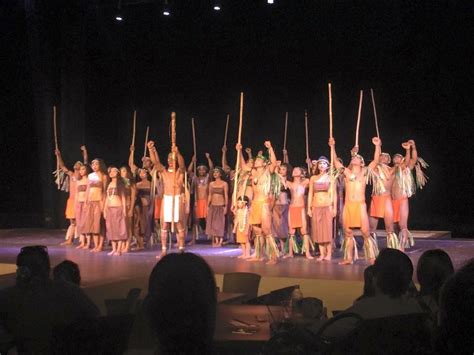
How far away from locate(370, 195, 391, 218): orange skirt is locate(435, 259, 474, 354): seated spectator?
743 centimetres

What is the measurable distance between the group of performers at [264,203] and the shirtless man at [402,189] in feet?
0.04

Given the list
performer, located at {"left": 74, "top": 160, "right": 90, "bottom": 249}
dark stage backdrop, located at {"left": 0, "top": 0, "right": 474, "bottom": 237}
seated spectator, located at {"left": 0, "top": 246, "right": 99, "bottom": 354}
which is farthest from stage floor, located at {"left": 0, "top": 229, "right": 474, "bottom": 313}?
dark stage backdrop, located at {"left": 0, "top": 0, "right": 474, "bottom": 237}

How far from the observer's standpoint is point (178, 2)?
1102 cm

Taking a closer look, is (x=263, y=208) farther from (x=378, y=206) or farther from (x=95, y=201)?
(x=95, y=201)

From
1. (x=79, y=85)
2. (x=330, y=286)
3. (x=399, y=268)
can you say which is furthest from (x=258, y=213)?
(x=399, y=268)

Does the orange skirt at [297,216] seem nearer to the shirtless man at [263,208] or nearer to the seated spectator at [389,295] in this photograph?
the shirtless man at [263,208]

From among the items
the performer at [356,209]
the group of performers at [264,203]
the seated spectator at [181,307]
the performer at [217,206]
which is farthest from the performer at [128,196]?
the seated spectator at [181,307]

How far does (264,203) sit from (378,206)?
4.73 feet

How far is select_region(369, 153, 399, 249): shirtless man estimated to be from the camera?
844cm

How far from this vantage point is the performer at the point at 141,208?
10.0 metres

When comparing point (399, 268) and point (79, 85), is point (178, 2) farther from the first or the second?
point (399, 268)

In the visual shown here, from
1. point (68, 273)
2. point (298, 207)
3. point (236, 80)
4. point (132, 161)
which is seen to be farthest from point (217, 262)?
point (68, 273)

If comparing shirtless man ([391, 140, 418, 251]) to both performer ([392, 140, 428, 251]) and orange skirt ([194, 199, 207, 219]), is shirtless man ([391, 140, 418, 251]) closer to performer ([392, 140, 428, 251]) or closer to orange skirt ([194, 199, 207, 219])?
performer ([392, 140, 428, 251])

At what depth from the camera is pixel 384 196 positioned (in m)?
8.63
